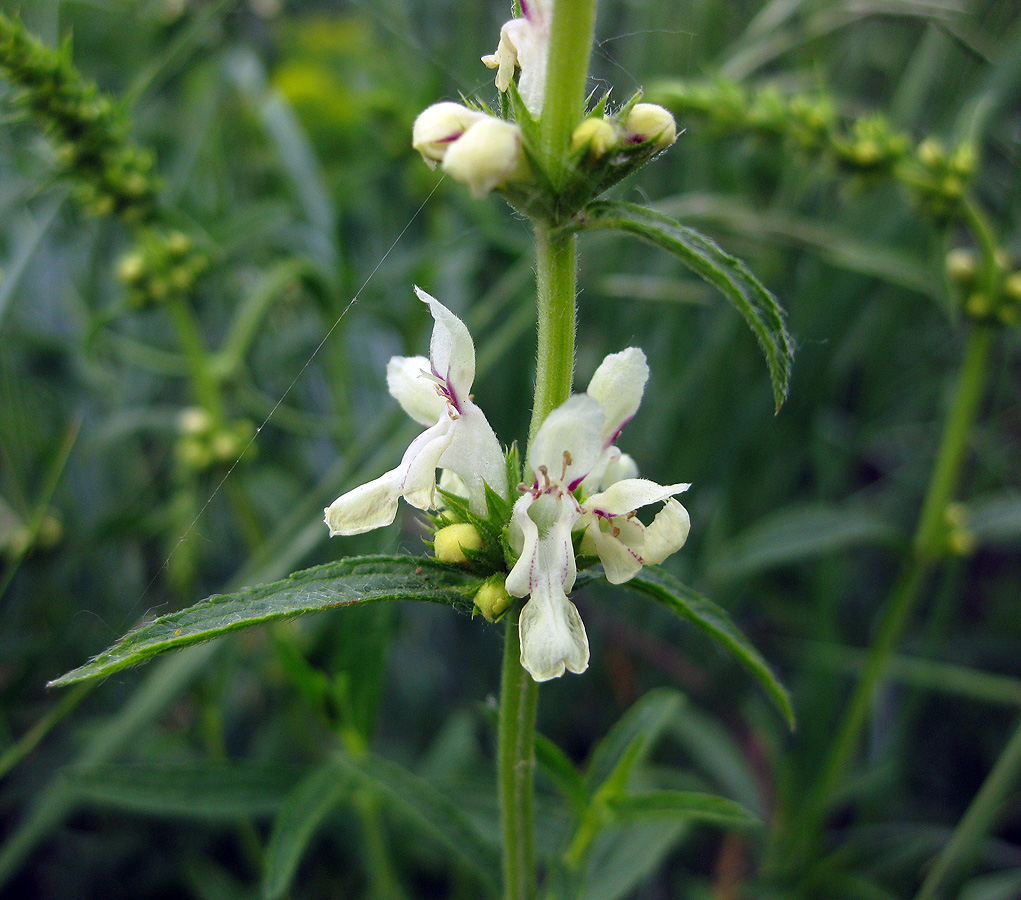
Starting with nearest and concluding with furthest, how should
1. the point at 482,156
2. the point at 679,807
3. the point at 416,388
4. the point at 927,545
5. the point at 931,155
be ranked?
the point at 482,156 → the point at 416,388 → the point at 679,807 → the point at 931,155 → the point at 927,545

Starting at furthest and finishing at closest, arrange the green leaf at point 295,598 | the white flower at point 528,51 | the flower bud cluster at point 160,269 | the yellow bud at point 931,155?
the flower bud cluster at point 160,269, the yellow bud at point 931,155, the white flower at point 528,51, the green leaf at point 295,598

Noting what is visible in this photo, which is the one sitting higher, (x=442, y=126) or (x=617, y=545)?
(x=442, y=126)

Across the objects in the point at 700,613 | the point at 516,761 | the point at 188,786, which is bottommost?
the point at 188,786

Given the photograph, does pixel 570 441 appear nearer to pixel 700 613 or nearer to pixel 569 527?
pixel 569 527

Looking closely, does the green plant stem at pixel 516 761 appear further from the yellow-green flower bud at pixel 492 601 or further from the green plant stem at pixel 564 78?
the green plant stem at pixel 564 78

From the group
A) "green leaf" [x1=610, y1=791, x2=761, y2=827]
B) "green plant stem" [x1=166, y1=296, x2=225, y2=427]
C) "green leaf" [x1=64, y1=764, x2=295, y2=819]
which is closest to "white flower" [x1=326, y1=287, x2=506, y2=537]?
"green leaf" [x1=610, y1=791, x2=761, y2=827]

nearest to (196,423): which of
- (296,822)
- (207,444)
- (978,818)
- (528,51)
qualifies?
(207,444)

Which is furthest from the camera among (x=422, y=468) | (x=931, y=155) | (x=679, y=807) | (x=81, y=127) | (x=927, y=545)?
(x=927, y=545)

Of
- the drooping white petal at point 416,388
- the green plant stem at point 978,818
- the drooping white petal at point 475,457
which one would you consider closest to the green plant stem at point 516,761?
the drooping white petal at point 475,457
